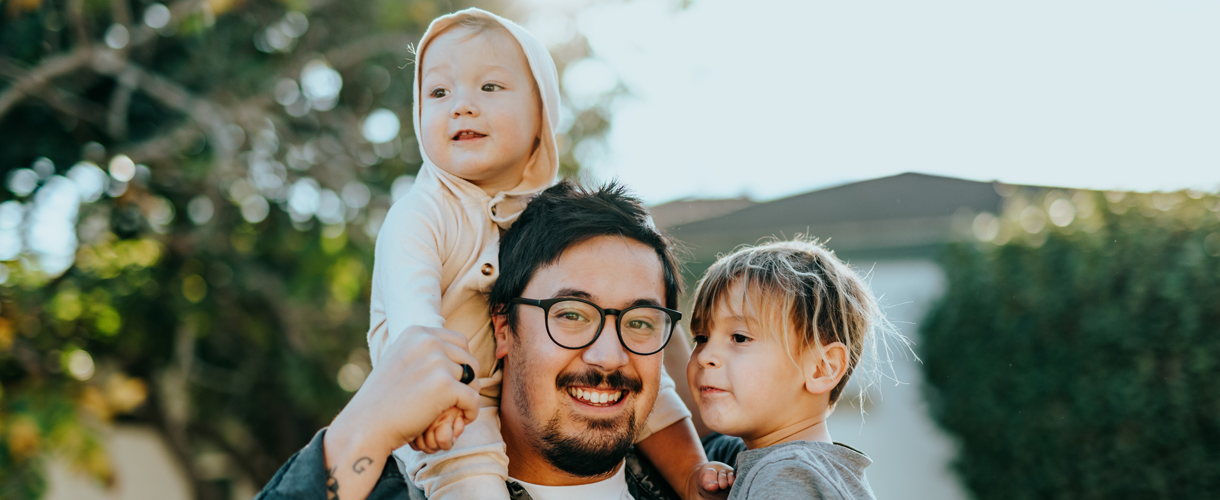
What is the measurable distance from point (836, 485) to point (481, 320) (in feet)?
3.17

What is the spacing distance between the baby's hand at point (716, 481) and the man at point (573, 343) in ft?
0.73

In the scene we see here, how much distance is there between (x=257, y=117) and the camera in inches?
231

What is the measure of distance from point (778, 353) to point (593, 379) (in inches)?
18.6

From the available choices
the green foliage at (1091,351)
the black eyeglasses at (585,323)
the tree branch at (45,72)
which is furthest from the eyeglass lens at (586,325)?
the tree branch at (45,72)

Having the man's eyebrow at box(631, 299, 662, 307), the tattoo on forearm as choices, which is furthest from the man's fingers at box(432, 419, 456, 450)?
the man's eyebrow at box(631, 299, 662, 307)

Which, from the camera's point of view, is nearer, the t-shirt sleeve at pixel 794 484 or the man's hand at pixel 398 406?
the man's hand at pixel 398 406

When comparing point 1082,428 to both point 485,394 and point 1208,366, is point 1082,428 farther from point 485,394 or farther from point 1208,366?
point 485,394

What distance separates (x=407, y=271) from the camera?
178cm

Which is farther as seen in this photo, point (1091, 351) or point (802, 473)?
point (1091, 351)

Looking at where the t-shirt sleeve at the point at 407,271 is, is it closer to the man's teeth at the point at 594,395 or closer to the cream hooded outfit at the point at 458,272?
the cream hooded outfit at the point at 458,272

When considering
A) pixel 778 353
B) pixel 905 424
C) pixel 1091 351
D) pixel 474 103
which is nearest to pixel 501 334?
pixel 474 103

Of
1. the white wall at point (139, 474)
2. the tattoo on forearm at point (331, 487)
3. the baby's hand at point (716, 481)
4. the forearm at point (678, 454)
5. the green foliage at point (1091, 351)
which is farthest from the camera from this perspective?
the white wall at point (139, 474)

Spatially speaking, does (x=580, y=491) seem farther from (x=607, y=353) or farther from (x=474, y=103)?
(x=474, y=103)

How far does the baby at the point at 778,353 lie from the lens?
1949 millimetres
